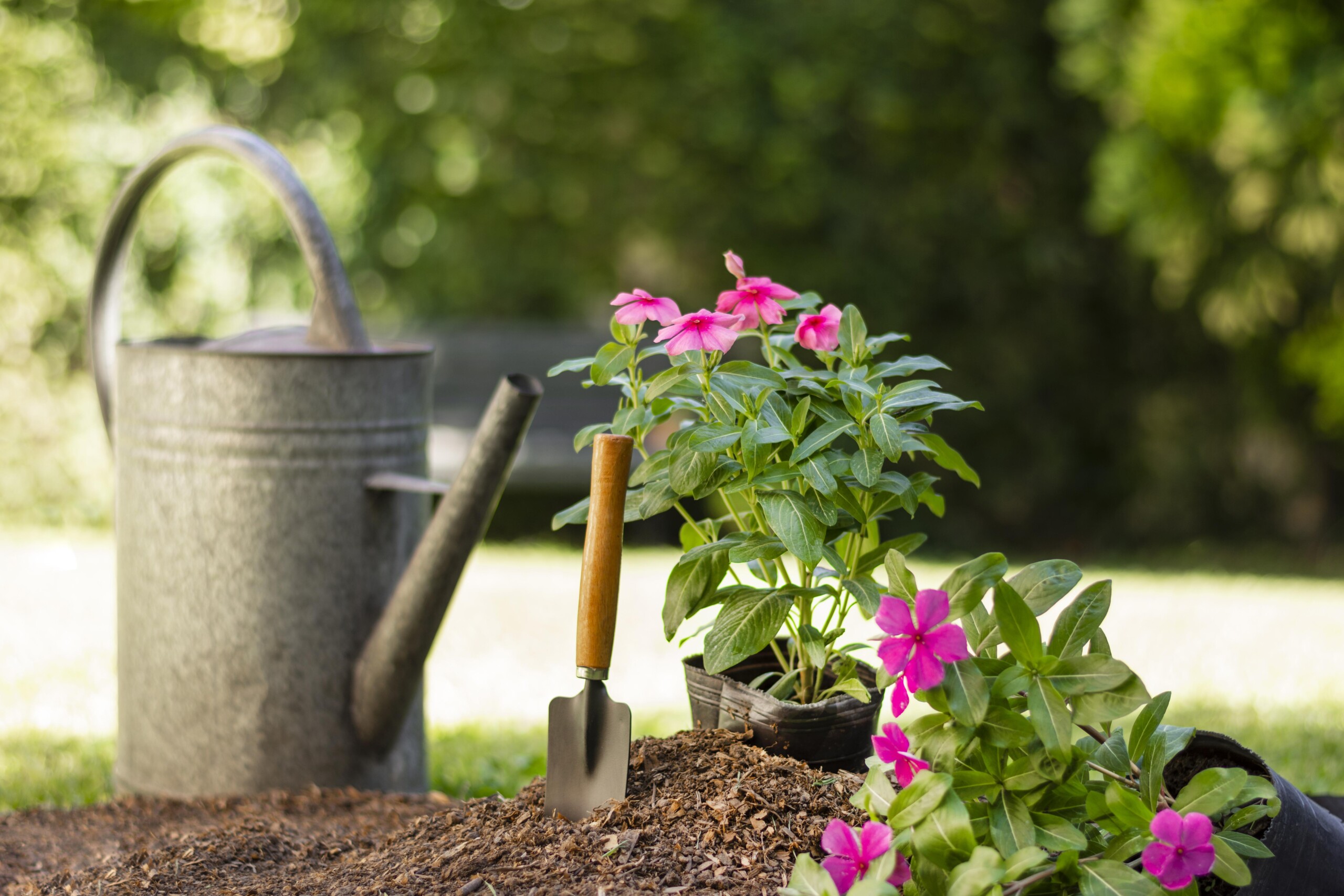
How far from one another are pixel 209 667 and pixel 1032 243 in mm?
5210

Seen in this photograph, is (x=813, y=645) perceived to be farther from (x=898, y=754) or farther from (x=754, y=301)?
(x=754, y=301)

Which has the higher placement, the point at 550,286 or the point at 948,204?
the point at 948,204

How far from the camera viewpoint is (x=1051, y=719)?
130cm

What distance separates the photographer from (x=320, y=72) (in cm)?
611

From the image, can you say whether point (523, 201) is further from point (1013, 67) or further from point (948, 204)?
point (1013, 67)

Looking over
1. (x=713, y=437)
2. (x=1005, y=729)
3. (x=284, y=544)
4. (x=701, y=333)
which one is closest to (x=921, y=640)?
(x=1005, y=729)

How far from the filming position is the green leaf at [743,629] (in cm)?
149

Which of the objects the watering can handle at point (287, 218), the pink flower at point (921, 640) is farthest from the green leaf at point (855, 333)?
the watering can handle at point (287, 218)

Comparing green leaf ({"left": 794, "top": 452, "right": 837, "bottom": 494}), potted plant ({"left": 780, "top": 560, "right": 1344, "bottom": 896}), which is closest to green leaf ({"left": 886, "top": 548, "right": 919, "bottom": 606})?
potted plant ({"left": 780, "top": 560, "right": 1344, "bottom": 896})

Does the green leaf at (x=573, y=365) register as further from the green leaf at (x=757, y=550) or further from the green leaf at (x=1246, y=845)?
the green leaf at (x=1246, y=845)

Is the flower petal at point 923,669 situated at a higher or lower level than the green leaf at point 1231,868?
higher

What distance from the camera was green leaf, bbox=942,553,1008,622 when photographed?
1.35 meters

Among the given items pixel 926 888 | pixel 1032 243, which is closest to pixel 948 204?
pixel 1032 243

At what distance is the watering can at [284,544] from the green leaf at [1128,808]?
43.5 inches
